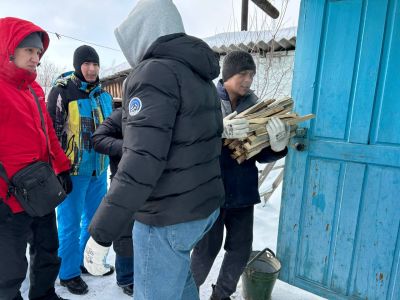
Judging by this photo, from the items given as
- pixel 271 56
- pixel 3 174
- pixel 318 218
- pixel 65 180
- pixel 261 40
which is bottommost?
pixel 318 218

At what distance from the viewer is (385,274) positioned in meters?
2.14

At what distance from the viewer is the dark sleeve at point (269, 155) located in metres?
2.31

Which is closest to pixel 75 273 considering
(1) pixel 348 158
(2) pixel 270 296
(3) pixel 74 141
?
(3) pixel 74 141

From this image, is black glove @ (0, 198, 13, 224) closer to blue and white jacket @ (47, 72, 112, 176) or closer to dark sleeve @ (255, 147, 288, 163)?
blue and white jacket @ (47, 72, 112, 176)

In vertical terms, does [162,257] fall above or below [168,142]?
below

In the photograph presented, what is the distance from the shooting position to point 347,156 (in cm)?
219

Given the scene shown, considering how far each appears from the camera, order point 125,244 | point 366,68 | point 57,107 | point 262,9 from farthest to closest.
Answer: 1. point 262,9
2. point 57,107
3. point 366,68
4. point 125,244

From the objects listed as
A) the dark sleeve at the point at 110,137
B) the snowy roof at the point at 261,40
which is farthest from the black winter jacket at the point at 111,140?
the snowy roof at the point at 261,40

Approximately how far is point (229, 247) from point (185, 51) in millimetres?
1629

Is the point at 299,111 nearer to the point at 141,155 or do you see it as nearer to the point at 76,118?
the point at 141,155

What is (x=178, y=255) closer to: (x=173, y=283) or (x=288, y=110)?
(x=173, y=283)

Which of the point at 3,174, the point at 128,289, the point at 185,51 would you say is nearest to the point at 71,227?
the point at 128,289

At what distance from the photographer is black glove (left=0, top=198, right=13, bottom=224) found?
1805 mm

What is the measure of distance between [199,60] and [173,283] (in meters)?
1.13
